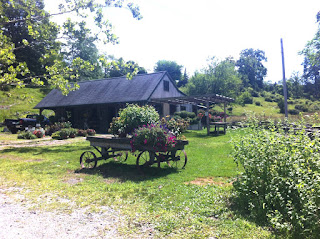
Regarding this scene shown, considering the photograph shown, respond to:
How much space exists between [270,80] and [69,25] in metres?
85.6

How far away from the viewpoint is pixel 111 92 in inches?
974

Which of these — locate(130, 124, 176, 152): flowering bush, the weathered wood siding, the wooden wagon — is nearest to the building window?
the weathered wood siding

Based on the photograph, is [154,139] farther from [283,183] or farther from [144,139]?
[283,183]

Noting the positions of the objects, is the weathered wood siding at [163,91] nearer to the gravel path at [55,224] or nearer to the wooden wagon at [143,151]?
the wooden wagon at [143,151]

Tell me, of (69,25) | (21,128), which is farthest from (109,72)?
(69,25)

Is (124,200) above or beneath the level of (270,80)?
beneath

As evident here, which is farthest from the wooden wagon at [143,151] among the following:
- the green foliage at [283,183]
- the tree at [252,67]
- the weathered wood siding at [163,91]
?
the tree at [252,67]

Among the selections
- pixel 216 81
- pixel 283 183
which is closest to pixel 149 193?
pixel 283 183

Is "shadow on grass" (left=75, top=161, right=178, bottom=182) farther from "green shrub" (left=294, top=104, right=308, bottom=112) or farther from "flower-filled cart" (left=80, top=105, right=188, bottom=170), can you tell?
"green shrub" (left=294, top=104, right=308, bottom=112)

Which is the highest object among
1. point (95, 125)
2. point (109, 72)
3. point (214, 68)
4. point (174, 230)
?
point (109, 72)

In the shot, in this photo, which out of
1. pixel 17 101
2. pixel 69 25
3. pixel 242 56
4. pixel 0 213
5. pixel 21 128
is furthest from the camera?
pixel 242 56

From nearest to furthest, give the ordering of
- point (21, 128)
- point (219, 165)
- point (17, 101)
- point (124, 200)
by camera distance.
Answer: point (124, 200) → point (219, 165) → point (21, 128) → point (17, 101)

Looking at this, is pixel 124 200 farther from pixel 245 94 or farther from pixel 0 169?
pixel 245 94

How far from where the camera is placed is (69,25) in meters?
15.5
